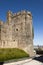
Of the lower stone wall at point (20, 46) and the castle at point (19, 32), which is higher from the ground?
the castle at point (19, 32)

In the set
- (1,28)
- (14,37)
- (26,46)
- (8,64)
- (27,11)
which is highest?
(27,11)

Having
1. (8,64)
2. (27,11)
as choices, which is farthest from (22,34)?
(8,64)

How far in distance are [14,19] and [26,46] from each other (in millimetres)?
5168

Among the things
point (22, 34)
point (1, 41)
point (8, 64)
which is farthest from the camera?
point (22, 34)

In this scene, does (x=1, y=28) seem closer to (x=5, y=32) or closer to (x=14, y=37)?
(x=5, y=32)

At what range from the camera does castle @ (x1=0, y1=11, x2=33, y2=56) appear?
778 inches

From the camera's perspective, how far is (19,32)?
20562mm

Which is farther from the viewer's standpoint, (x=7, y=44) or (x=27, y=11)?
(x=27, y=11)

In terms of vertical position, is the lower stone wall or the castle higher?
the castle

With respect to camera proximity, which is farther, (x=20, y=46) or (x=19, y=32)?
(x=19, y=32)

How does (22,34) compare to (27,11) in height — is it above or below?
below

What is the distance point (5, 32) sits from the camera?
19.7m

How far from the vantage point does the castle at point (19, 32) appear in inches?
778

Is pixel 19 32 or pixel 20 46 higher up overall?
pixel 19 32
